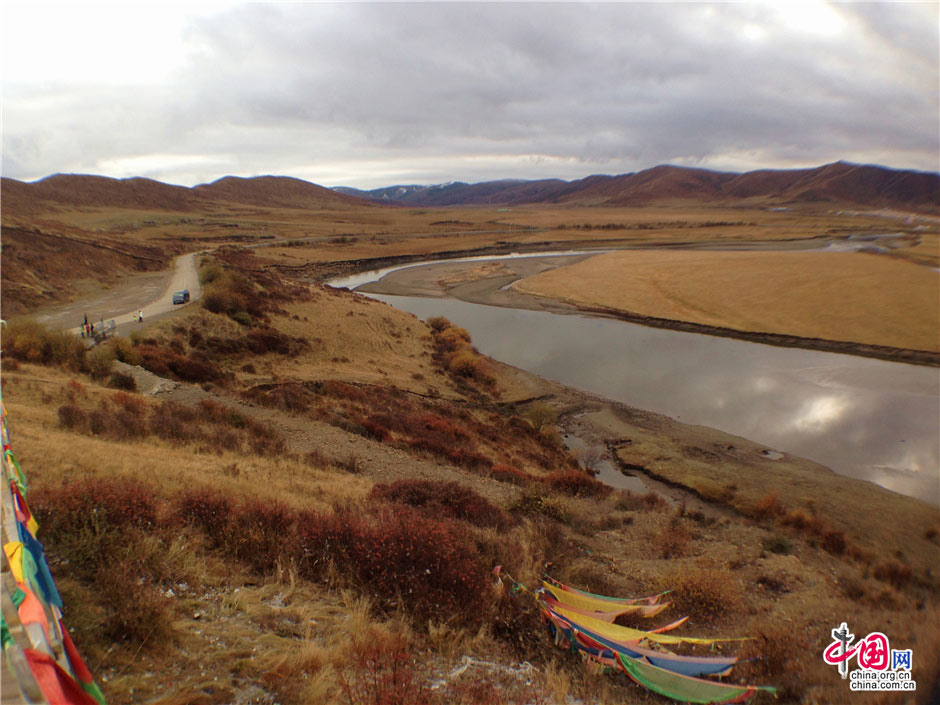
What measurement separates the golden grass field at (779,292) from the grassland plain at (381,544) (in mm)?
21614

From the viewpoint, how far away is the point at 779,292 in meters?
43.3

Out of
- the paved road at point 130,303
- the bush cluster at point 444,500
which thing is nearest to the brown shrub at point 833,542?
the bush cluster at point 444,500

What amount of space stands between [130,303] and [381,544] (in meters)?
30.8

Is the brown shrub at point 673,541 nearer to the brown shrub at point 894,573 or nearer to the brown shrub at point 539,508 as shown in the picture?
the brown shrub at point 539,508

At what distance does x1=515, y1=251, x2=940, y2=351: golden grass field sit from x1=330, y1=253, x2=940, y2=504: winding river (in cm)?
441

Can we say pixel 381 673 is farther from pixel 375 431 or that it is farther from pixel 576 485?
pixel 375 431

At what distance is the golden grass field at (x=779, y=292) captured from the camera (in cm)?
3416

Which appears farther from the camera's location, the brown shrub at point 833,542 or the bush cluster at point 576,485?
the bush cluster at point 576,485

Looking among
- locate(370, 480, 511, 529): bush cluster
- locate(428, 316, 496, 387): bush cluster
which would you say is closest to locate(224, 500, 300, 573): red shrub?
locate(370, 480, 511, 529): bush cluster

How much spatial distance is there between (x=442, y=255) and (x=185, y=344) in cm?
6314

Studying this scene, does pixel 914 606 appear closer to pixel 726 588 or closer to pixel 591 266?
pixel 726 588

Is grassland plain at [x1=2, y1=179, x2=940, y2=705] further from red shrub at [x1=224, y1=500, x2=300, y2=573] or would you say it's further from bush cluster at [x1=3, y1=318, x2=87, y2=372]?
bush cluster at [x1=3, y1=318, x2=87, y2=372]

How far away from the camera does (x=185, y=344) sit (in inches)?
888

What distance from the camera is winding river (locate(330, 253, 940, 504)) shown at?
19.2 metres
